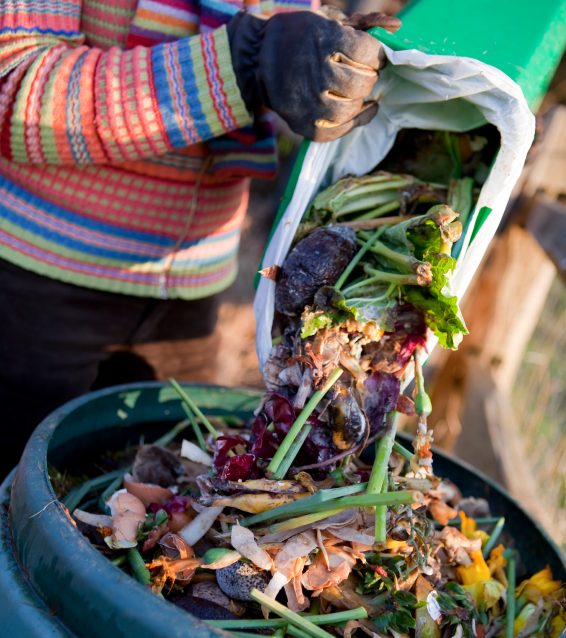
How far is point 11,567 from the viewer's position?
0.89 meters

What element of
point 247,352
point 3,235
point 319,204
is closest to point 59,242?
point 3,235

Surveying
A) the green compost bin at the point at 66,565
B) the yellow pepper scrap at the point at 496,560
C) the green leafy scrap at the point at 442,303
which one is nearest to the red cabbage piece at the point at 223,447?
the green compost bin at the point at 66,565

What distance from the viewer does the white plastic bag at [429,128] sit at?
1049 mm

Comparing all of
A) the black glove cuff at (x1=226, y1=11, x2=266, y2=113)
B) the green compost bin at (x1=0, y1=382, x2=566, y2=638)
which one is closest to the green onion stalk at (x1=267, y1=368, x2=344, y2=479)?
the green compost bin at (x1=0, y1=382, x2=566, y2=638)

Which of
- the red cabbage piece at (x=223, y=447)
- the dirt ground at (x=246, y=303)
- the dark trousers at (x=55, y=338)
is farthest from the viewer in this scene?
the dirt ground at (x=246, y=303)

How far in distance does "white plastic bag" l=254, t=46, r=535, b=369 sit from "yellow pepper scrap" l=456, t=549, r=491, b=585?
0.43 metres

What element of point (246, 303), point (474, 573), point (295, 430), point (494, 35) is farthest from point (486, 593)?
point (246, 303)

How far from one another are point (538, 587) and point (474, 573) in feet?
0.38

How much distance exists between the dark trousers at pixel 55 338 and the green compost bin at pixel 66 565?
0.71ft

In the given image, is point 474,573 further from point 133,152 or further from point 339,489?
point 133,152

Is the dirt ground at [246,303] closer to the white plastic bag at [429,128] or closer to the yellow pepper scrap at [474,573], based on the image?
the white plastic bag at [429,128]

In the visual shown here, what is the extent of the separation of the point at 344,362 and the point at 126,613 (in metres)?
0.47

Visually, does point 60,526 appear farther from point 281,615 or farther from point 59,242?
point 59,242

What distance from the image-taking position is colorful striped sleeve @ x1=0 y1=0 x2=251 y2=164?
1214 mm
